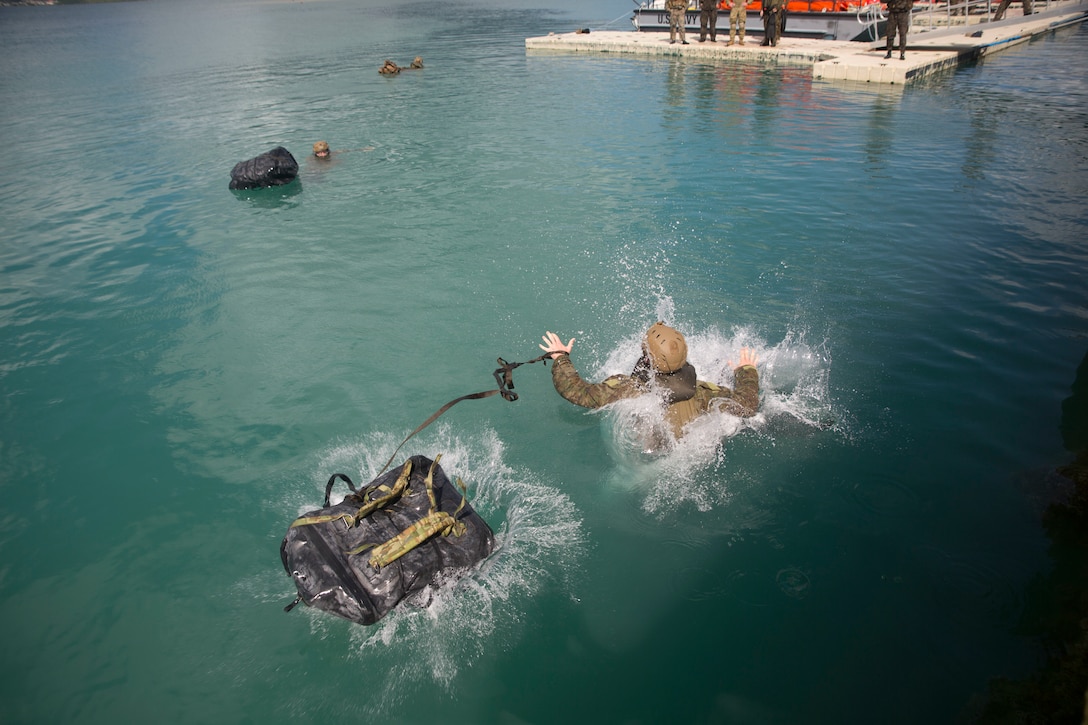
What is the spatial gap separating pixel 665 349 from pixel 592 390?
919 mm

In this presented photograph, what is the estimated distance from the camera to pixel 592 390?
Answer: 5816mm

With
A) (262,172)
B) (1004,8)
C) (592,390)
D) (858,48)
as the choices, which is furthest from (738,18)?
(592,390)

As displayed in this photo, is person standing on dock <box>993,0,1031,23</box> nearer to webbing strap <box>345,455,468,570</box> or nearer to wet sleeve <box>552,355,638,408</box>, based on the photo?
wet sleeve <box>552,355,638,408</box>

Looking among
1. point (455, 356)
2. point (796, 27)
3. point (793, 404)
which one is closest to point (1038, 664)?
point (793, 404)

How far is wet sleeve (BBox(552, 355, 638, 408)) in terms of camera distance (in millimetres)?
5785

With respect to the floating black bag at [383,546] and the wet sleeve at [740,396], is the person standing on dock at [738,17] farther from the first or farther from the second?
the floating black bag at [383,546]

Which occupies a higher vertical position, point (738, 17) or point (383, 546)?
point (738, 17)

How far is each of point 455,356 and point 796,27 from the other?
35.6 meters

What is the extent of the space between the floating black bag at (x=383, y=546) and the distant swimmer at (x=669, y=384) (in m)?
1.64

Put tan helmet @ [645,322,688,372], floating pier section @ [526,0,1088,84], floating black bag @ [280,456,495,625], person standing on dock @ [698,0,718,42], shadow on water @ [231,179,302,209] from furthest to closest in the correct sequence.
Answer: person standing on dock @ [698,0,718,42], floating pier section @ [526,0,1088,84], shadow on water @ [231,179,302,209], tan helmet @ [645,322,688,372], floating black bag @ [280,456,495,625]

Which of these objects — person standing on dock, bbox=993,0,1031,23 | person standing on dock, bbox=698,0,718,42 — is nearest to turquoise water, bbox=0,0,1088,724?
person standing on dock, bbox=698,0,718,42

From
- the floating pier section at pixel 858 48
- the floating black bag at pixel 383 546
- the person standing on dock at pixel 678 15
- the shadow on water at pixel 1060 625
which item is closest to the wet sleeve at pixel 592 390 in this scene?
the floating black bag at pixel 383 546

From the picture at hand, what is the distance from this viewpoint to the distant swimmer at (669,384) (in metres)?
5.29

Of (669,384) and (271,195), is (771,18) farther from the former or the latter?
(669,384)
